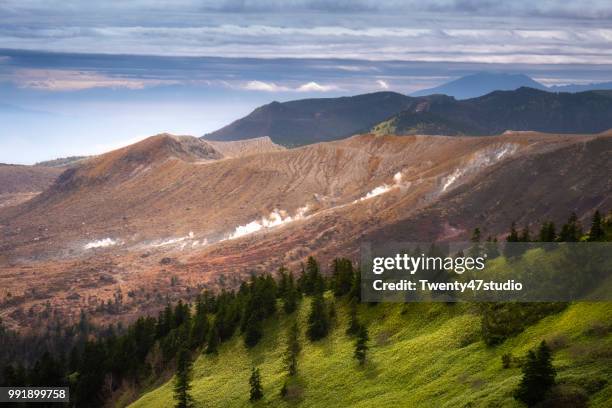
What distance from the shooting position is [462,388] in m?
48.1

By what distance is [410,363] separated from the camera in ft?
193

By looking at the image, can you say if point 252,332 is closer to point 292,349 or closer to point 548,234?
point 292,349

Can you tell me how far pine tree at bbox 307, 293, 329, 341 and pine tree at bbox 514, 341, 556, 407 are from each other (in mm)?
39050

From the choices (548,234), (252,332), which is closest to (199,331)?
(252,332)

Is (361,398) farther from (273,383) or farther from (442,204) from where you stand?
(442,204)

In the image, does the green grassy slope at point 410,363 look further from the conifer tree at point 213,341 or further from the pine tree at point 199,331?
the pine tree at point 199,331

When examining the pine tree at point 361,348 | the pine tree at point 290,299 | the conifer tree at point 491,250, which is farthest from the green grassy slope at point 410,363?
the conifer tree at point 491,250

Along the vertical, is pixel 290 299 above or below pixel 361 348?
above

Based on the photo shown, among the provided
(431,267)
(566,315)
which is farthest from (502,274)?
(566,315)

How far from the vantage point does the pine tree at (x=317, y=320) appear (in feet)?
256

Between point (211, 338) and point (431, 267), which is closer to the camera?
point (431, 267)

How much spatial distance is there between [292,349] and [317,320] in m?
6.17

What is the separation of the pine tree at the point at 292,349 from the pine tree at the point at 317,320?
1.77m

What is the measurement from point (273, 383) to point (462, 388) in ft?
83.3
